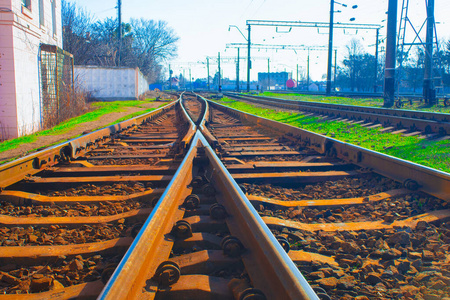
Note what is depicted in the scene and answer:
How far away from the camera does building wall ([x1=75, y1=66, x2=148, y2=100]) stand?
27.5m

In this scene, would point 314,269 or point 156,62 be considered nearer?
point 314,269

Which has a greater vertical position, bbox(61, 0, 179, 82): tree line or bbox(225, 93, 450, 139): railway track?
bbox(61, 0, 179, 82): tree line

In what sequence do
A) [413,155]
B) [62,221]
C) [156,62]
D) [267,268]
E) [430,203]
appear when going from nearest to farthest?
[267,268] → [62,221] → [430,203] → [413,155] → [156,62]

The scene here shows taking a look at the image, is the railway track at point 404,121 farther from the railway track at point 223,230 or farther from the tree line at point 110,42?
the tree line at point 110,42

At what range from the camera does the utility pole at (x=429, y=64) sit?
16.9 meters

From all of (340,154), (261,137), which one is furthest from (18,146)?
(340,154)

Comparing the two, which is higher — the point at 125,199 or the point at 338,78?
the point at 338,78

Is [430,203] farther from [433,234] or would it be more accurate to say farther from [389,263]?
[389,263]

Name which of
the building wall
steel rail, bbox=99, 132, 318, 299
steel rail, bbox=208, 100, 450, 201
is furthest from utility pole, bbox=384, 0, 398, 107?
the building wall

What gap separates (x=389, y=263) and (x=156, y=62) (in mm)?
70867

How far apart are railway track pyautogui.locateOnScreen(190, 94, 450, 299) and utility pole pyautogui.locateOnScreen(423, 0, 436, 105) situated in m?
13.4

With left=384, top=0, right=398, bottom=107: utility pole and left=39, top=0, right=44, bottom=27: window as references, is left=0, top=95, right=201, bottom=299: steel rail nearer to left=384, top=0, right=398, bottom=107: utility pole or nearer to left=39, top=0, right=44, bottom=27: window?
left=39, top=0, right=44, bottom=27: window

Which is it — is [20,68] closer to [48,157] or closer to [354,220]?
[48,157]

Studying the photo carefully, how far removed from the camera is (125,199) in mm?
3576
